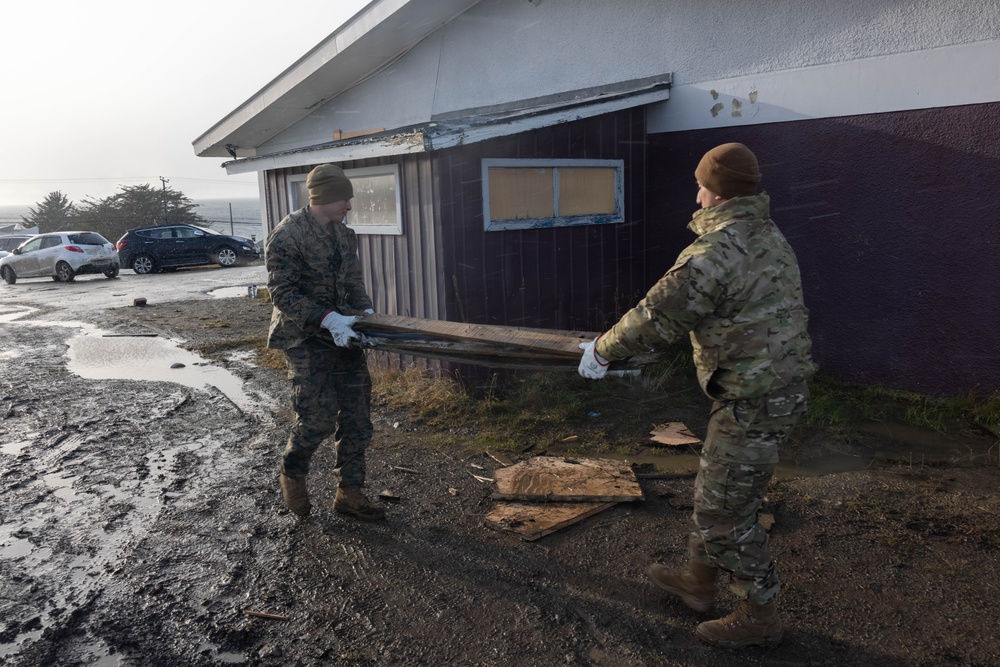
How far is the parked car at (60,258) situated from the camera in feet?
64.3

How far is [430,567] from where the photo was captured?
3691 millimetres

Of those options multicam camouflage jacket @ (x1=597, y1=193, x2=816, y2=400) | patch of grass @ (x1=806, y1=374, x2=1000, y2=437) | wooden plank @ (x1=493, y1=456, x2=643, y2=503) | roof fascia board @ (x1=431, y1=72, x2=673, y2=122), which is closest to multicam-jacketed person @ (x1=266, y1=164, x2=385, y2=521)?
wooden plank @ (x1=493, y1=456, x2=643, y2=503)

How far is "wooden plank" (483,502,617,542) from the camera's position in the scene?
13.3ft

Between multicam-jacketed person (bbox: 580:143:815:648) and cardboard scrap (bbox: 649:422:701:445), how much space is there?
94.4 inches

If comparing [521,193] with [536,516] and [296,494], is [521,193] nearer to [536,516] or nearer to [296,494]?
[536,516]

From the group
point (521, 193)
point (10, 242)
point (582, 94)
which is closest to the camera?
point (521, 193)

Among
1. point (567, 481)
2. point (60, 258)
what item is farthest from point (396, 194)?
point (60, 258)

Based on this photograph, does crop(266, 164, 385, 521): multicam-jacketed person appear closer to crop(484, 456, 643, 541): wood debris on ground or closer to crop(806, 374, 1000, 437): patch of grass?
crop(484, 456, 643, 541): wood debris on ground

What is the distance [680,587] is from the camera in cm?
322

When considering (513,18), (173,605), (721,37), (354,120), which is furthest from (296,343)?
(354,120)

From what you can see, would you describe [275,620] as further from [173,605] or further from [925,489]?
[925,489]

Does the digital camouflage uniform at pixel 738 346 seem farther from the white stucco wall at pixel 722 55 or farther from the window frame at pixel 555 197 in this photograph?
the white stucco wall at pixel 722 55

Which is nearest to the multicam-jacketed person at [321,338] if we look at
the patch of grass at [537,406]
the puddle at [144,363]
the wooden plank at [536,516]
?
the wooden plank at [536,516]

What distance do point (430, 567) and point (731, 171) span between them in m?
2.43
